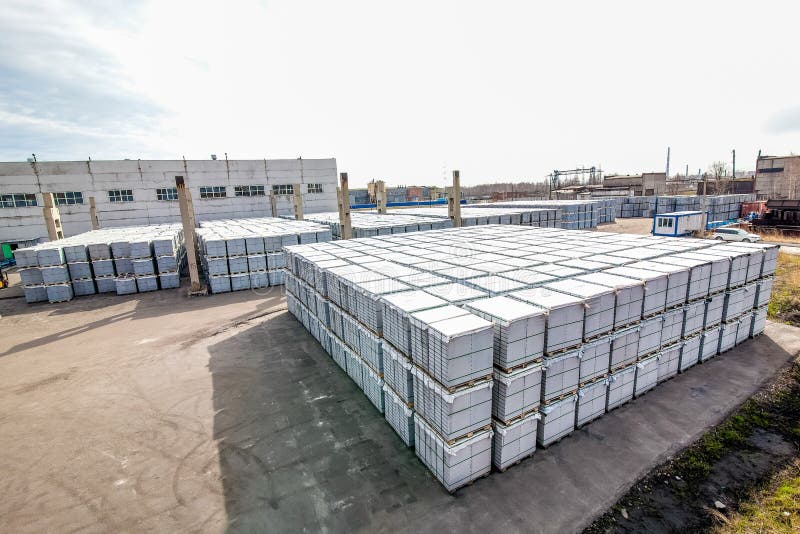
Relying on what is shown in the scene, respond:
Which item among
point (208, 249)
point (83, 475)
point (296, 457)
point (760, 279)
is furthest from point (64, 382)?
point (760, 279)

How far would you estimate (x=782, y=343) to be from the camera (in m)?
10.2

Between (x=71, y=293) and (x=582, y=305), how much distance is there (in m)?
21.7

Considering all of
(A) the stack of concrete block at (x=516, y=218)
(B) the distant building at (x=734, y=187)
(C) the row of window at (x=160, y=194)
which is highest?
(C) the row of window at (x=160, y=194)

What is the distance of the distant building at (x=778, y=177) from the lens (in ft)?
153

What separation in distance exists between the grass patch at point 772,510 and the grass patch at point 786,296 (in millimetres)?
Answer: 8693

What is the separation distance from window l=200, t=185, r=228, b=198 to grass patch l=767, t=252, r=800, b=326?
37.9 m

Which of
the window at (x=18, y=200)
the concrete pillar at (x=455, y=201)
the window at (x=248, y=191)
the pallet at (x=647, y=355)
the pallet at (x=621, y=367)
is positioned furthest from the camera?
the window at (x=248, y=191)

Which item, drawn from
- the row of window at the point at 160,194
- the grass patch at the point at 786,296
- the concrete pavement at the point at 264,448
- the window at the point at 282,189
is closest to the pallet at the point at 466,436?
the concrete pavement at the point at 264,448

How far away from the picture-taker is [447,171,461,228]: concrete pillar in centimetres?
2114

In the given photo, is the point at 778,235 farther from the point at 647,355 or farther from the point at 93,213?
the point at 93,213

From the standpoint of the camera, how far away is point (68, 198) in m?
30.8

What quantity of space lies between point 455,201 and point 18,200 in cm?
3397

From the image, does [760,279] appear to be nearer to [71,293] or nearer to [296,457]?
[296,457]

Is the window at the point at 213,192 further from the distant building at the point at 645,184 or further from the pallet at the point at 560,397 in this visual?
the distant building at the point at 645,184
